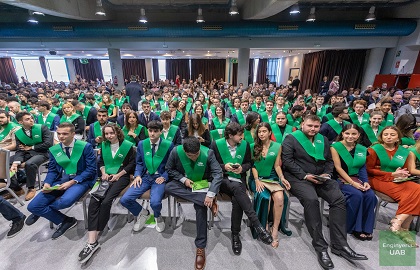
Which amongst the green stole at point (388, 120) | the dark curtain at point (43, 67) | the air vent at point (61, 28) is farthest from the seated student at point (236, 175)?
the dark curtain at point (43, 67)

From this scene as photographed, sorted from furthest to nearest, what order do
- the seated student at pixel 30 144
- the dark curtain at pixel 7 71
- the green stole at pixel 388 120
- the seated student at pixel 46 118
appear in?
the dark curtain at pixel 7 71 < the seated student at pixel 46 118 < the green stole at pixel 388 120 < the seated student at pixel 30 144

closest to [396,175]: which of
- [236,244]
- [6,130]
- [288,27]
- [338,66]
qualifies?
[236,244]

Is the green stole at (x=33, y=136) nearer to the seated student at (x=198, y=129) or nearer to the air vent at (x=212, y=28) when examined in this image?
the seated student at (x=198, y=129)

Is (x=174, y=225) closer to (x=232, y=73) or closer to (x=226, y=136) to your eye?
(x=226, y=136)

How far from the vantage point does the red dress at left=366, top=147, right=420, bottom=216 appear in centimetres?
222

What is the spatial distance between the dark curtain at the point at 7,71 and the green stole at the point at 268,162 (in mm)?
25449

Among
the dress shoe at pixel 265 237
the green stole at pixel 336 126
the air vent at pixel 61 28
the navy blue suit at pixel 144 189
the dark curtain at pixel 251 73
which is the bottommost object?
the dress shoe at pixel 265 237

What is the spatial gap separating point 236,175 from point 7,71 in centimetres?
2556

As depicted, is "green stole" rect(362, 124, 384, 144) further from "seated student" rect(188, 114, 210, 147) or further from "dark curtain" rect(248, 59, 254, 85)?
"dark curtain" rect(248, 59, 254, 85)

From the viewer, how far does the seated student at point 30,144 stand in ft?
10.4

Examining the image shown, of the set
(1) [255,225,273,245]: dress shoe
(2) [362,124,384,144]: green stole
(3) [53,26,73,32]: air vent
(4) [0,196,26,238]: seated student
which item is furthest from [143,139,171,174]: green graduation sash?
(3) [53,26,73,32]: air vent

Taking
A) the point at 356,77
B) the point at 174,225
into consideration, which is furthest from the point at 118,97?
the point at 356,77

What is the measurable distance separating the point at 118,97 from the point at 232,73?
1279cm

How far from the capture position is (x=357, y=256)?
2.03m
